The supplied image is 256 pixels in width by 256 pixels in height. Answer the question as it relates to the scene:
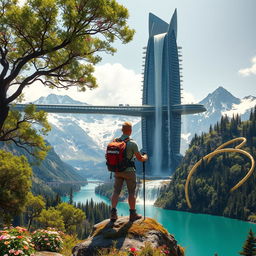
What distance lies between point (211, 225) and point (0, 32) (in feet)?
405

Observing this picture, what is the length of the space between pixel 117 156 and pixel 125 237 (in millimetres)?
2721

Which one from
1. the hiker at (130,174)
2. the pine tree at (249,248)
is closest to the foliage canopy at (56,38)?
the hiker at (130,174)

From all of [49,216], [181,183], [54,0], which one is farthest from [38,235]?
[181,183]

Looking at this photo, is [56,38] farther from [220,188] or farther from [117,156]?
[220,188]

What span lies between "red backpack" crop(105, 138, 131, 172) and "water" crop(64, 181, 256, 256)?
75.9 meters

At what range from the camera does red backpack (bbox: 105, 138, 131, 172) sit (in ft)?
39.4

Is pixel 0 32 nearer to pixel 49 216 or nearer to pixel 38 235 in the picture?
pixel 38 235

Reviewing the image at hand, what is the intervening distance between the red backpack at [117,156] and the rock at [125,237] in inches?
78.6

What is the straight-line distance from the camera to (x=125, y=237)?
11.4m

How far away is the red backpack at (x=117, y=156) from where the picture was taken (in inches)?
473

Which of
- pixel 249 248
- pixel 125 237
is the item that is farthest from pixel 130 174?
pixel 249 248

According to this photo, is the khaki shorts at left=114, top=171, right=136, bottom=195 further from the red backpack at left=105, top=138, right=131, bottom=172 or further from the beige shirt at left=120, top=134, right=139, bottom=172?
the red backpack at left=105, top=138, right=131, bottom=172

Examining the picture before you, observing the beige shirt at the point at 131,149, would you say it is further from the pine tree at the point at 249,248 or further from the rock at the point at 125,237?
the pine tree at the point at 249,248

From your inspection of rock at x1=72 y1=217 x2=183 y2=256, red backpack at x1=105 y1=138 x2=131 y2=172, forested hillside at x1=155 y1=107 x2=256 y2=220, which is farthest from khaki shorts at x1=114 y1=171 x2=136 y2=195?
forested hillside at x1=155 y1=107 x2=256 y2=220
